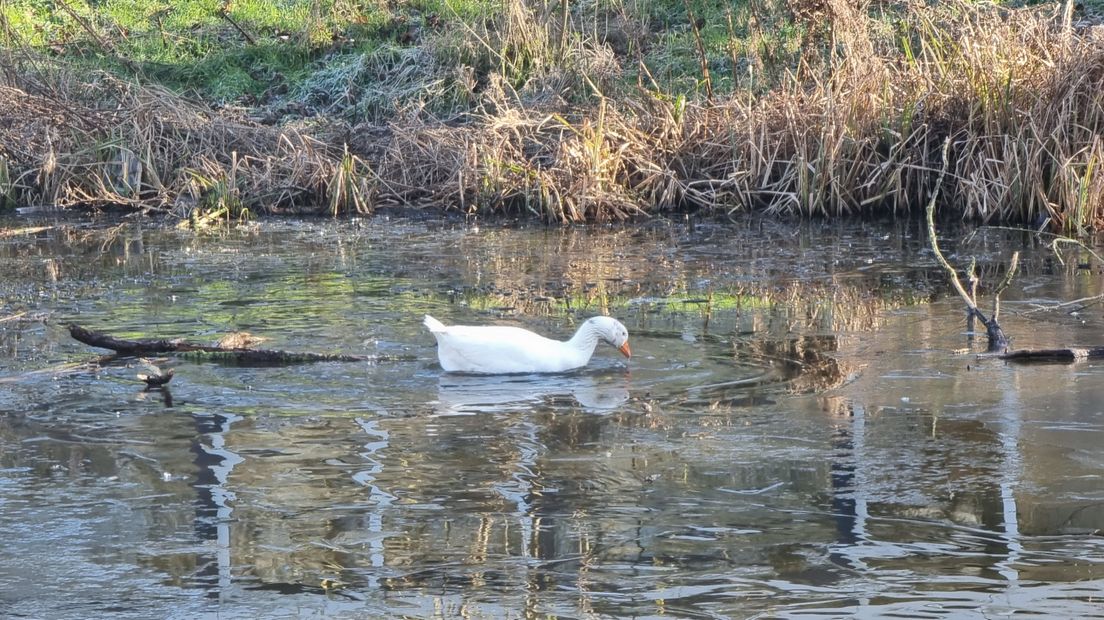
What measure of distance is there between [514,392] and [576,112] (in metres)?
9.03

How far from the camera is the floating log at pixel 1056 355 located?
7.51 metres

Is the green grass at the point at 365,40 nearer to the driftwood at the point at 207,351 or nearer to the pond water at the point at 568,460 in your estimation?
the pond water at the point at 568,460

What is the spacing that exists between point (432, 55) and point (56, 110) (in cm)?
457

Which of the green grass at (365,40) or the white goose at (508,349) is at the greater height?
the green grass at (365,40)

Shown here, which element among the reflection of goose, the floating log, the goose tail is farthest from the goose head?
the floating log

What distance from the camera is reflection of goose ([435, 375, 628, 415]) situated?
702 cm

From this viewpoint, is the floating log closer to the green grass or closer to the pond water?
the pond water

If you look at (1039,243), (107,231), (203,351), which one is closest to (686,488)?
(203,351)

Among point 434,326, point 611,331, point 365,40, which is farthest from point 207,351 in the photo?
point 365,40

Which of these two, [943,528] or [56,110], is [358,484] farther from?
[56,110]

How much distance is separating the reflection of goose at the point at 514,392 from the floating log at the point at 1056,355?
82.9 inches

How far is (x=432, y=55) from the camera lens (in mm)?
18250

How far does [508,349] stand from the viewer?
766 centimetres

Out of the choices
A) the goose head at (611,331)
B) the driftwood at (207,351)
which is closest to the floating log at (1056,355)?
the goose head at (611,331)
